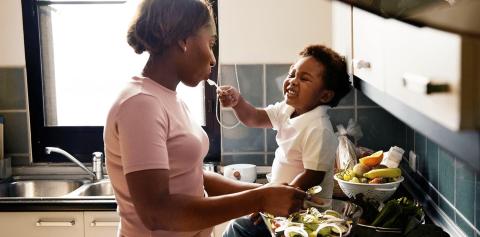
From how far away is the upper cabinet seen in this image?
722mm

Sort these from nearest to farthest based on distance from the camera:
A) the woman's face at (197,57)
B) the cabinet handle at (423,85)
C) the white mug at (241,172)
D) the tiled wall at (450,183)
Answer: the cabinet handle at (423,85)
the woman's face at (197,57)
the tiled wall at (450,183)
the white mug at (241,172)

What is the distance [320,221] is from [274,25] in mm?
1266

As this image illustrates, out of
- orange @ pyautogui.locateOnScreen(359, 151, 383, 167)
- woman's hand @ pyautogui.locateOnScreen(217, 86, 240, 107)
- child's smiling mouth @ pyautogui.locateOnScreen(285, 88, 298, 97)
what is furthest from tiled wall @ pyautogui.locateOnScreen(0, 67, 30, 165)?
orange @ pyautogui.locateOnScreen(359, 151, 383, 167)

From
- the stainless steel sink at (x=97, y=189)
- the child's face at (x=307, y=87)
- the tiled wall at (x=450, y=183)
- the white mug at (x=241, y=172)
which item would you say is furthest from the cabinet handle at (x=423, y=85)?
the stainless steel sink at (x=97, y=189)

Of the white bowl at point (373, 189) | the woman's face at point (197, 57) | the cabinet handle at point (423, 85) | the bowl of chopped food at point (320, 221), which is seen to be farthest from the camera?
the white bowl at point (373, 189)

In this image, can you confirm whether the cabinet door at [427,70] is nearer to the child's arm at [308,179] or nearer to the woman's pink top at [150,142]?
the woman's pink top at [150,142]

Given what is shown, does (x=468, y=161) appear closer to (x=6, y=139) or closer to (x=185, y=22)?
(x=185, y=22)

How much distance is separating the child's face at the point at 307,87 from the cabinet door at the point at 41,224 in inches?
37.3

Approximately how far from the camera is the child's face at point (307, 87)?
196cm

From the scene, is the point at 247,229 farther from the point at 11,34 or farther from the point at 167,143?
the point at 11,34

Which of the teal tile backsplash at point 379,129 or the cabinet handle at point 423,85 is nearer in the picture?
the cabinet handle at point 423,85

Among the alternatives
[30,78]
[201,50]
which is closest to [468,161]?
[201,50]

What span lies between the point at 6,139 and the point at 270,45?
4.08 feet

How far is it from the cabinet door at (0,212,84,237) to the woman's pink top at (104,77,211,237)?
96 cm
